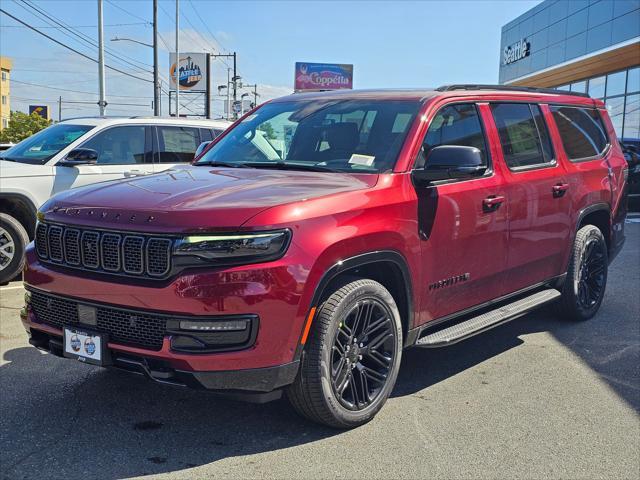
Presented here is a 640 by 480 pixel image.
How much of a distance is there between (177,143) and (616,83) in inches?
875

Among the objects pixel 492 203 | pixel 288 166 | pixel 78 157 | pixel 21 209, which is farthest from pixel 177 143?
pixel 492 203

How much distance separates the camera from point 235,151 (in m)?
4.91

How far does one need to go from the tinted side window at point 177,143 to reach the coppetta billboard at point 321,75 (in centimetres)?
6951

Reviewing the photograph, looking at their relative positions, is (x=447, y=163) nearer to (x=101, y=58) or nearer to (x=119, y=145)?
(x=119, y=145)

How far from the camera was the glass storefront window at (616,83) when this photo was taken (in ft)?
83.5

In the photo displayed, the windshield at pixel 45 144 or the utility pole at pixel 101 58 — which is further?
the utility pole at pixel 101 58

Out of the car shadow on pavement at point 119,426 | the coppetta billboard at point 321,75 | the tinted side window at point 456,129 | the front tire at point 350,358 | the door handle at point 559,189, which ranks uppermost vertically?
the coppetta billboard at point 321,75

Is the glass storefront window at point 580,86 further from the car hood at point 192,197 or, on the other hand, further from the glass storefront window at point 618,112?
the car hood at point 192,197

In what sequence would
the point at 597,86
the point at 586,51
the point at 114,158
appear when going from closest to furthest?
the point at 114,158, the point at 586,51, the point at 597,86

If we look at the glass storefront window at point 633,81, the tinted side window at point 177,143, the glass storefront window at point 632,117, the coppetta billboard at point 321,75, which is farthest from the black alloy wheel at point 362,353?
the coppetta billboard at point 321,75

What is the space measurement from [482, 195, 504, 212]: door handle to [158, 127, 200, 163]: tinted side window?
5.36 metres

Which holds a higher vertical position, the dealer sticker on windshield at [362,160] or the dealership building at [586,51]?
the dealership building at [586,51]

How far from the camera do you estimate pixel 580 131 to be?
6.13m

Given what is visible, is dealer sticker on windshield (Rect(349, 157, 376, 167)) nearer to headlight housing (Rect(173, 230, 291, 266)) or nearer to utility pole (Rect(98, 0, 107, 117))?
headlight housing (Rect(173, 230, 291, 266))
